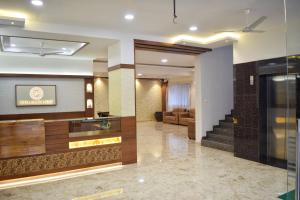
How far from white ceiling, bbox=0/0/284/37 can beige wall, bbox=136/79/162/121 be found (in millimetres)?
9962

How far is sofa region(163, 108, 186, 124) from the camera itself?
13.6 m

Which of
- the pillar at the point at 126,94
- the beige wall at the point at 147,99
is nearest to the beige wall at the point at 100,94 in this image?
the beige wall at the point at 147,99

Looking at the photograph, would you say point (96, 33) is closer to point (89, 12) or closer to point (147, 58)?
point (89, 12)

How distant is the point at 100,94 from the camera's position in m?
13.8

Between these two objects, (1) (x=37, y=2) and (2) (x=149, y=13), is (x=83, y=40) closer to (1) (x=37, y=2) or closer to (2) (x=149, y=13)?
(1) (x=37, y=2)

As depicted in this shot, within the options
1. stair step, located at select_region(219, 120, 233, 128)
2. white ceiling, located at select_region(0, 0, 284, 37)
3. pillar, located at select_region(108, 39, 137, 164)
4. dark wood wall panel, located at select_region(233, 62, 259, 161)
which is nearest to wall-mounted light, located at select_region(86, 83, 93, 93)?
pillar, located at select_region(108, 39, 137, 164)

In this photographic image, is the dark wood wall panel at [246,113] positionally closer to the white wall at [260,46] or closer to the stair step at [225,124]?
the white wall at [260,46]

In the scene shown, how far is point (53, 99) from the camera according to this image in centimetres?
816

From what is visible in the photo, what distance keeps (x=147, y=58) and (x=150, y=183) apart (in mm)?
5527

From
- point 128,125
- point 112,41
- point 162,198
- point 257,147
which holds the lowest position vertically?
point 162,198

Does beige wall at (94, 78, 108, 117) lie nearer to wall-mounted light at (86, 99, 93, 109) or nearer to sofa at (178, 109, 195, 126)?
sofa at (178, 109, 195, 126)

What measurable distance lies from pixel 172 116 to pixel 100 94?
4501 mm

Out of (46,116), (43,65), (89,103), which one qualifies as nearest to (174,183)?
(89,103)

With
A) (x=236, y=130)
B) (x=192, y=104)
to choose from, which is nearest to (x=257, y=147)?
(x=236, y=130)
